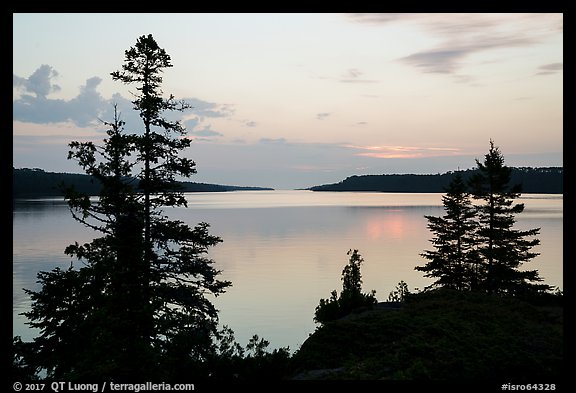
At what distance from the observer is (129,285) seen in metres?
12.8

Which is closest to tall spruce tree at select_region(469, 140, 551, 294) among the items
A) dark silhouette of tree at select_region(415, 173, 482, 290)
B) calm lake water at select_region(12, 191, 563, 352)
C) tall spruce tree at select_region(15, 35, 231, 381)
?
dark silhouette of tree at select_region(415, 173, 482, 290)

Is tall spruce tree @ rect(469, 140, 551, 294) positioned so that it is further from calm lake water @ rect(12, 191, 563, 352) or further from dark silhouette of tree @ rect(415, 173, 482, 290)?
calm lake water @ rect(12, 191, 563, 352)

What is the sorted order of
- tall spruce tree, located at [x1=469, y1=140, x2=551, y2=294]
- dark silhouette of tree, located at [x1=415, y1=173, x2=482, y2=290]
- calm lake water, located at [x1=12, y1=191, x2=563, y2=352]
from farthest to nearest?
calm lake water, located at [x1=12, y1=191, x2=563, y2=352], dark silhouette of tree, located at [x1=415, y1=173, x2=482, y2=290], tall spruce tree, located at [x1=469, y1=140, x2=551, y2=294]

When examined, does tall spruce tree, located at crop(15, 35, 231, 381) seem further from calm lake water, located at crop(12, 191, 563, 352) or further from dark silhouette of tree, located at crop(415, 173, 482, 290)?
dark silhouette of tree, located at crop(415, 173, 482, 290)

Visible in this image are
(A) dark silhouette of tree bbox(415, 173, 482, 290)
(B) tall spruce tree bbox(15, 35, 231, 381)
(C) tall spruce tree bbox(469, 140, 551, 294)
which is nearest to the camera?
(B) tall spruce tree bbox(15, 35, 231, 381)

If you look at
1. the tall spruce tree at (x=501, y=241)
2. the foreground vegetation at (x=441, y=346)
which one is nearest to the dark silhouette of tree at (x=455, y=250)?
the tall spruce tree at (x=501, y=241)

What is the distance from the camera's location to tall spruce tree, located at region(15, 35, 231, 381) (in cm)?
1035

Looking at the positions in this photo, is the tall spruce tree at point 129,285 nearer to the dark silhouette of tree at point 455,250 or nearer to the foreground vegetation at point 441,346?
the foreground vegetation at point 441,346

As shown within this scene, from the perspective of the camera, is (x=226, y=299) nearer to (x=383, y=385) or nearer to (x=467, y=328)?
(x=467, y=328)

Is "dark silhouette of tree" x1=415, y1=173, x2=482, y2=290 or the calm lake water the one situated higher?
"dark silhouette of tree" x1=415, y1=173, x2=482, y2=290

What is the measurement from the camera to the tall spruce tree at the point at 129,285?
1035 cm

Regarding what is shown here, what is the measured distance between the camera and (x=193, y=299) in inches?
1025

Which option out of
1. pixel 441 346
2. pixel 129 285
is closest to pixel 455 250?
pixel 441 346

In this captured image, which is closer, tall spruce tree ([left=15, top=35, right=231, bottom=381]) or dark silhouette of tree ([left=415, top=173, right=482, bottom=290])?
tall spruce tree ([left=15, top=35, right=231, bottom=381])
